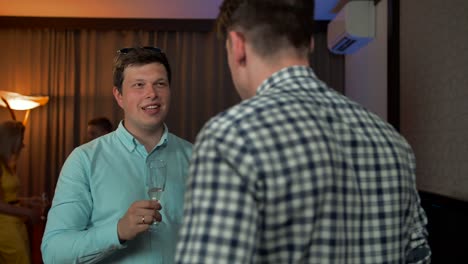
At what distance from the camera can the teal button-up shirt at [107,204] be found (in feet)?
5.19

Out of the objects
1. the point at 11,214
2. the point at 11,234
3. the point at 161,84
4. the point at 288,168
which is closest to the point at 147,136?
the point at 161,84

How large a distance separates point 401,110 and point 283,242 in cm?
327

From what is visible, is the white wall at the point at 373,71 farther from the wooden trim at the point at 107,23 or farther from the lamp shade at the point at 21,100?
the lamp shade at the point at 21,100

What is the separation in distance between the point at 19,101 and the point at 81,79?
82cm

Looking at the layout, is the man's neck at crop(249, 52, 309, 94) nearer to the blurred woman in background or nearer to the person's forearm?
the person's forearm

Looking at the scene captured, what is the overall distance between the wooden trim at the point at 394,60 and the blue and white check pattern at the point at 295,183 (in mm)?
3078

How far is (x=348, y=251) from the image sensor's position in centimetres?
92

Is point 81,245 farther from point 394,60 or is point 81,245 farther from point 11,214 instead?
point 394,60

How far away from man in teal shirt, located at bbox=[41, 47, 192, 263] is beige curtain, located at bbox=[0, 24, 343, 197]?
4.04m

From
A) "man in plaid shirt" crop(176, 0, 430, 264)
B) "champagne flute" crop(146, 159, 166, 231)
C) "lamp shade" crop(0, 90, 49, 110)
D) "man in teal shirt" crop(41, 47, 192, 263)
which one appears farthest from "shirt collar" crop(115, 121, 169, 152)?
"lamp shade" crop(0, 90, 49, 110)

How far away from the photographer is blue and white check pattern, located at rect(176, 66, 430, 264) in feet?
2.61

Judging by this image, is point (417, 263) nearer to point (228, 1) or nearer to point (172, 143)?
point (228, 1)

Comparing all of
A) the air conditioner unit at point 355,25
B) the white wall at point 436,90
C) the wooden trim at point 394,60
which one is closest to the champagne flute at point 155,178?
the white wall at point 436,90

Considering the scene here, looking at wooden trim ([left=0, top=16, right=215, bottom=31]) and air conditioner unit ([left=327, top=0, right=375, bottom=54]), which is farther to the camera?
wooden trim ([left=0, top=16, right=215, bottom=31])
